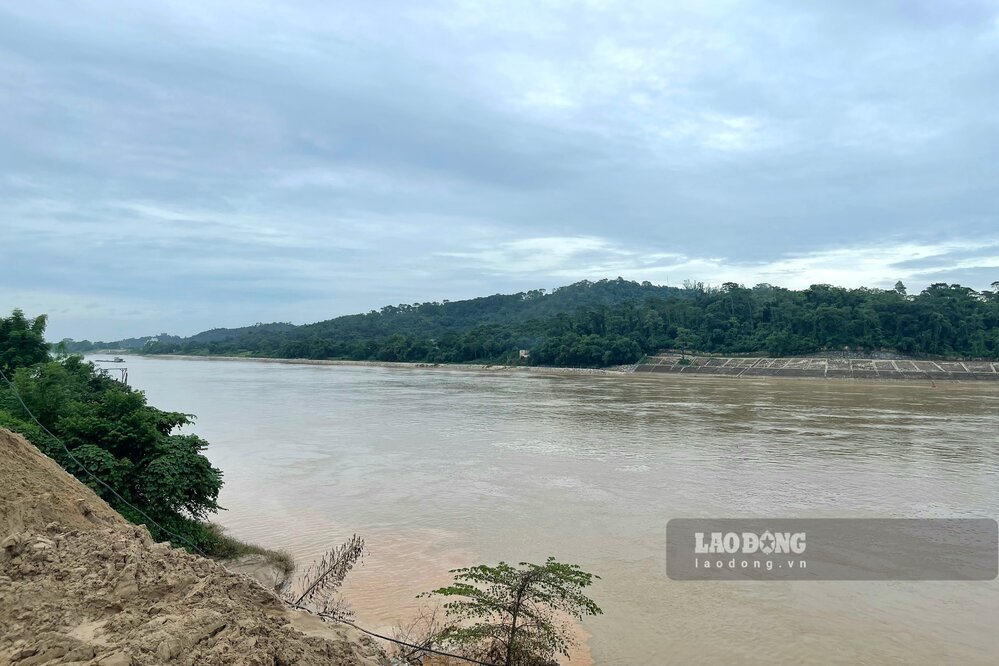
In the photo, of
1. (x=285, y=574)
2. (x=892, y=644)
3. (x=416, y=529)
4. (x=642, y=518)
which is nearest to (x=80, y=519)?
(x=285, y=574)

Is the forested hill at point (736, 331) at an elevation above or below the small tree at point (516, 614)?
above

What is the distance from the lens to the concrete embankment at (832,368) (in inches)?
2101

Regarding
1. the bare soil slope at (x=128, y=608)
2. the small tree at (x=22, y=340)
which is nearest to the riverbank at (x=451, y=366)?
the small tree at (x=22, y=340)

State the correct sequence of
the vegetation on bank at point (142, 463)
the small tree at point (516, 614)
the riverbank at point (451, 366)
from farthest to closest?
the riverbank at point (451, 366) → the vegetation on bank at point (142, 463) → the small tree at point (516, 614)

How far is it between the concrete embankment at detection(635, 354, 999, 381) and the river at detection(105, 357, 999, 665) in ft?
68.3

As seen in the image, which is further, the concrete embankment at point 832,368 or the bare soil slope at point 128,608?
the concrete embankment at point 832,368

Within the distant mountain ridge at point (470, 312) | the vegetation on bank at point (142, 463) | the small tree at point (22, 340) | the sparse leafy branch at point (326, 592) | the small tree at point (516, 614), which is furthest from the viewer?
the distant mountain ridge at point (470, 312)

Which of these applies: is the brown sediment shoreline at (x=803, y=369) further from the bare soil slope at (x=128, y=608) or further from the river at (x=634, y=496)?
the bare soil slope at (x=128, y=608)

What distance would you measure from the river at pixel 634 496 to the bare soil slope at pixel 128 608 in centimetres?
380

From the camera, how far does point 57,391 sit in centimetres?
1346

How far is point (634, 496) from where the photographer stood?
1455 centimetres

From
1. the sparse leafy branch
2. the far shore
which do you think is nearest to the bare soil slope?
the sparse leafy branch

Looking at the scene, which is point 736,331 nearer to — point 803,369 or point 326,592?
point 803,369

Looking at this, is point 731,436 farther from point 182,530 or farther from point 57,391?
point 57,391
